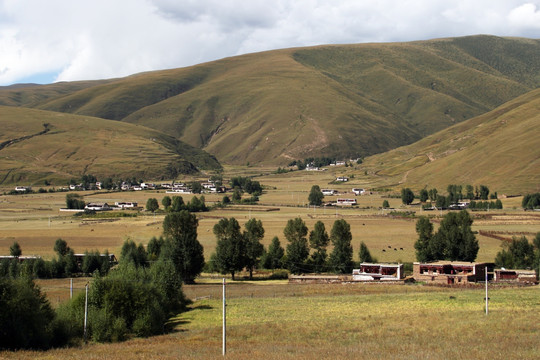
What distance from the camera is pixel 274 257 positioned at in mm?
80688

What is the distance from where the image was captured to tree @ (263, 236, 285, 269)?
80500 millimetres

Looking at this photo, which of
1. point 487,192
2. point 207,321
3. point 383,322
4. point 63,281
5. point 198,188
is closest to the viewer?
point 383,322

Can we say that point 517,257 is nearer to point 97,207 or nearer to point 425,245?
point 425,245

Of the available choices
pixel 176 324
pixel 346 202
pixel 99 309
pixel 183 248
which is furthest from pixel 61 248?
pixel 346 202

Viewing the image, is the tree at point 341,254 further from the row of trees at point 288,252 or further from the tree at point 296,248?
the tree at point 296,248

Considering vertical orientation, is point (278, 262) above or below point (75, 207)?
below

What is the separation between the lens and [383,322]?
41875 millimetres

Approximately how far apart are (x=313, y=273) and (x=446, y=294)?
913 inches

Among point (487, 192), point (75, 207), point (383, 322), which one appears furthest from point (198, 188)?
point (383, 322)

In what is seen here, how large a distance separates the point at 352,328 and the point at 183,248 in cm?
3627

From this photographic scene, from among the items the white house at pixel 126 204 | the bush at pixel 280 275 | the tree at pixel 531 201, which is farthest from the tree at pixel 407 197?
the bush at pixel 280 275

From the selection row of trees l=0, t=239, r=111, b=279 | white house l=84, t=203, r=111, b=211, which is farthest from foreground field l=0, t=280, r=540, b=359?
white house l=84, t=203, r=111, b=211

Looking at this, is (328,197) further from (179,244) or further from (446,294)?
(446,294)

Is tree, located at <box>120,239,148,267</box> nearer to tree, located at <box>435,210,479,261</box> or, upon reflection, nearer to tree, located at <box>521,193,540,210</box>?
tree, located at <box>435,210,479,261</box>
